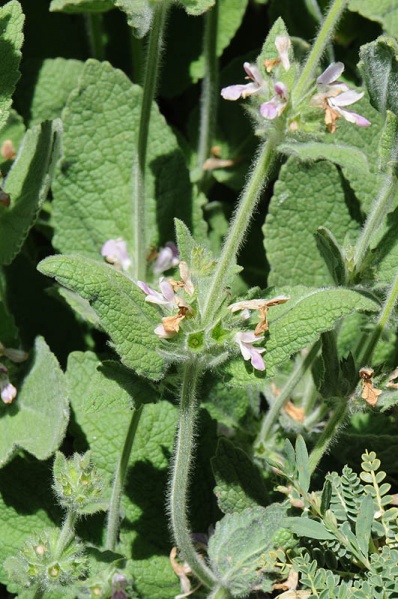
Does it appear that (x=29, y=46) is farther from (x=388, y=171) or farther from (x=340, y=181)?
(x=388, y=171)

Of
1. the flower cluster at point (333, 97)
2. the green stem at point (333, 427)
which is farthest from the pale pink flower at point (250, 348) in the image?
the flower cluster at point (333, 97)

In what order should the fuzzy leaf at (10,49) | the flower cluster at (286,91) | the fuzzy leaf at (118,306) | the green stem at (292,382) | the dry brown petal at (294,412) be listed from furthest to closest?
the dry brown petal at (294,412), the green stem at (292,382), the fuzzy leaf at (10,49), the flower cluster at (286,91), the fuzzy leaf at (118,306)

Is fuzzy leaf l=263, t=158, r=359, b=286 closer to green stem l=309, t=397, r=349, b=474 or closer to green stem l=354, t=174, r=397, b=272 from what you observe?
green stem l=354, t=174, r=397, b=272

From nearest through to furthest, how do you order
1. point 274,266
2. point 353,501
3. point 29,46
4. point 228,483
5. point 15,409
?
point 353,501 → point 228,483 → point 15,409 → point 274,266 → point 29,46

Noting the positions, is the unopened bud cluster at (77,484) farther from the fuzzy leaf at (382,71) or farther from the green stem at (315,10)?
the green stem at (315,10)

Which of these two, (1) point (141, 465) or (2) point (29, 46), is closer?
(1) point (141, 465)

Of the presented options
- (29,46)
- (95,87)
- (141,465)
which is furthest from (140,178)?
(29,46)

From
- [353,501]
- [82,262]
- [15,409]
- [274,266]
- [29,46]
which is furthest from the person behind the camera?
[29,46]
